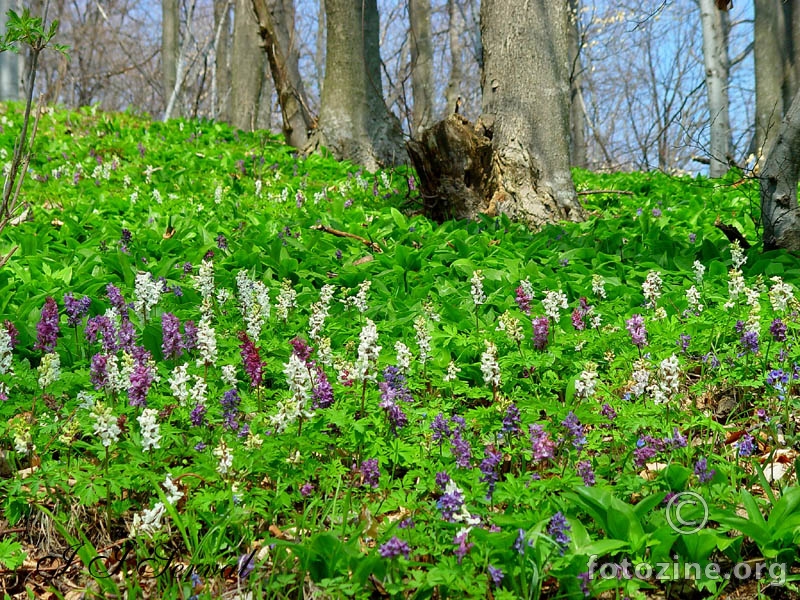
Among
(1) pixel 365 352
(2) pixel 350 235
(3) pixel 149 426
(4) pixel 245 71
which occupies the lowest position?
(3) pixel 149 426

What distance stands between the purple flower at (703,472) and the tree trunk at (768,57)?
1066 cm

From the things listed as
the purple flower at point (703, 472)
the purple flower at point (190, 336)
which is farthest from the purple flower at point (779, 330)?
the purple flower at point (190, 336)

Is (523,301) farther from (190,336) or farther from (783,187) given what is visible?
(783,187)

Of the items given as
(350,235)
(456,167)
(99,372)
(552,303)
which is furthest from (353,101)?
(99,372)

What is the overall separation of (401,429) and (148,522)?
96cm

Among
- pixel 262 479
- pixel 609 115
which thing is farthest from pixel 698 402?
pixel 609 115

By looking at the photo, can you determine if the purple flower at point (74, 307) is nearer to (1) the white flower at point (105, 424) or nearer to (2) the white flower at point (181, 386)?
(2) the white flower at point (181, 386)

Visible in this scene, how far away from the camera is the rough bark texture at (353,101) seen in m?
8.47

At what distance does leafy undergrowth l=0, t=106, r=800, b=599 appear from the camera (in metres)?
1.97

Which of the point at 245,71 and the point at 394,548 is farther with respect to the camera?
the point at 245,71

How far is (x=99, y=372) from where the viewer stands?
2.70 metres

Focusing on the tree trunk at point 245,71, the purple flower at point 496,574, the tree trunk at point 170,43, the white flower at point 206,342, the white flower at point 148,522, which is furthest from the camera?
the tree trunk at point 170,43

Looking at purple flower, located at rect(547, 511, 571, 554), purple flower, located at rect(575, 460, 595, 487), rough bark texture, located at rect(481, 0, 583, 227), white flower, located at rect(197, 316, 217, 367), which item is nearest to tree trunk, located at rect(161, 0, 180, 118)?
rough bark texture, located at rect(481, 0, 583, 227)

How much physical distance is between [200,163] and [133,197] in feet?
5.44
